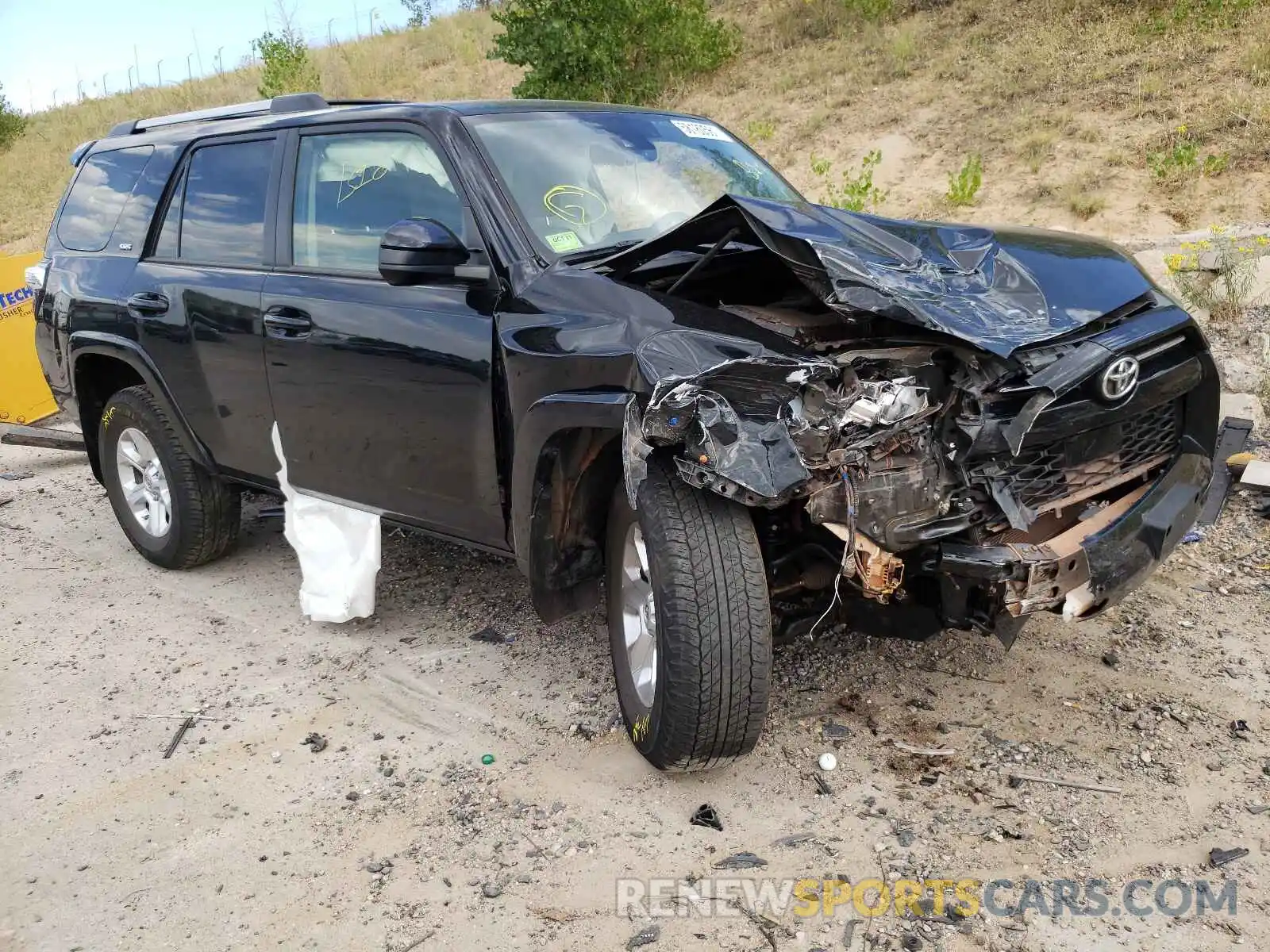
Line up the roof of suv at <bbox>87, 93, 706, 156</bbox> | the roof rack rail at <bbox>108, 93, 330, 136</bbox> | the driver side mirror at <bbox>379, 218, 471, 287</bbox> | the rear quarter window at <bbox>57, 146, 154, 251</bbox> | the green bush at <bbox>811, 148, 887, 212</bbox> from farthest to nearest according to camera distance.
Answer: the green bush at <bbox>811, 148, 887, 212</bbox> < the rear quarter window at <bbox>57, 146, 154, 251</bbox> < the roof rack rail at <bbox>108, 93, 330, 136</bbox> < the roof of suv at <bbox>87, 93, 706, 156</bbox> < the driver side mirror at <bbox>379, 218, 471, 287</bbox>

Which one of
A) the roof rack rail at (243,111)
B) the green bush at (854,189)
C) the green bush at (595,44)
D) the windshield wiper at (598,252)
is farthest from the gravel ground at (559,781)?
the green bush at (595,44)

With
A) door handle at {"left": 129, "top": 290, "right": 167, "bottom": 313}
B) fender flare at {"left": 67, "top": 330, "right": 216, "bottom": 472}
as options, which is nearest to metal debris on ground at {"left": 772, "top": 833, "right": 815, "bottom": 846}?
fender flare at {"left": 67, "top": 330, "right": 216, "bottom": 472}

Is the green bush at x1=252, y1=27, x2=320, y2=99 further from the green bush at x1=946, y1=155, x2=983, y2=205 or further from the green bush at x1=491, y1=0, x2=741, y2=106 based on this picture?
the green bush at x1=946, y1=155, x2=983, y2=205

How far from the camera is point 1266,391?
5598 millimetres

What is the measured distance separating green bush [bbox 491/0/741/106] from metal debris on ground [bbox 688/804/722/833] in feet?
41.5

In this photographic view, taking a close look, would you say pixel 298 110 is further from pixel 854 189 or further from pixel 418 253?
pixel 854 189

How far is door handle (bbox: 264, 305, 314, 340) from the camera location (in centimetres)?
390

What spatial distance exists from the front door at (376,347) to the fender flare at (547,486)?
24cm

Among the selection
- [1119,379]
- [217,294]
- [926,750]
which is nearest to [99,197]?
[217,294]

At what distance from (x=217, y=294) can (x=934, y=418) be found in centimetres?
300

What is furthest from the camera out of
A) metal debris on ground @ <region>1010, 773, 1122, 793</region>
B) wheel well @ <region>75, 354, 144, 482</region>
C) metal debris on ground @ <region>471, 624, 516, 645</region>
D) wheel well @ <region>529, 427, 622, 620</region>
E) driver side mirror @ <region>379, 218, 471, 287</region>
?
wheel well @ <region>75, 354, 144, 482</region>

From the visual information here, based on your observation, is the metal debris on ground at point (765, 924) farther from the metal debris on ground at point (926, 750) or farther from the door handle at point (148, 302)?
the door handle at point (148, 302)

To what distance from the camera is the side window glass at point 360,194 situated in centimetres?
361

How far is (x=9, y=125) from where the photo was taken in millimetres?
29156
